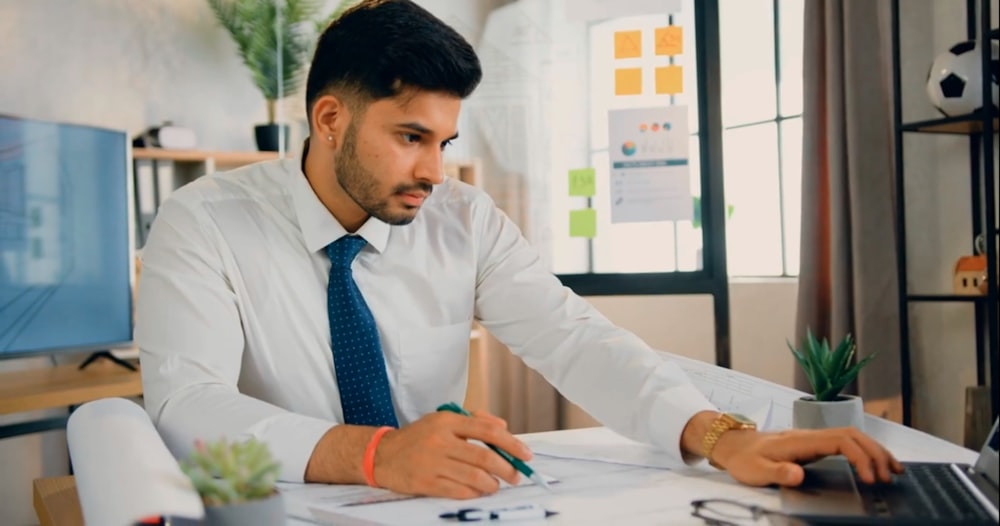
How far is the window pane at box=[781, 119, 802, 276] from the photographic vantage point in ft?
11.6

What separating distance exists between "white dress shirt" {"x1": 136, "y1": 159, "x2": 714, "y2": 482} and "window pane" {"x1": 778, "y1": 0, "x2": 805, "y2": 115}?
6.64 feet

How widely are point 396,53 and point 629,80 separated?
1.72 m

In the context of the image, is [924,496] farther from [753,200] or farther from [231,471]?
[753,200]

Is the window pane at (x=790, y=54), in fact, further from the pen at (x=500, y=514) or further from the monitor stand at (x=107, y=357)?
the pen at (x=500, y=514)

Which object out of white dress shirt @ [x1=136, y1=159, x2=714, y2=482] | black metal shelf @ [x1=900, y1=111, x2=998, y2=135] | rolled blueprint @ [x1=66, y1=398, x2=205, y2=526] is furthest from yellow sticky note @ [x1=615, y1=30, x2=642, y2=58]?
rolled blueprint @ [x1=66, y1=398, x2=205, y2=526]

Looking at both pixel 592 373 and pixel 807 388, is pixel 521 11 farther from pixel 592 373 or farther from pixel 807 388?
pixel 592 373

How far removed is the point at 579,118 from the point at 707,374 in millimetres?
1844

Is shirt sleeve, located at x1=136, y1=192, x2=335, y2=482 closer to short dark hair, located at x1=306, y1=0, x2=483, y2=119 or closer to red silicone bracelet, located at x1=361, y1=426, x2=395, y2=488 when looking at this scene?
red silicone bracelet, located at x1=361, y1=426, x2=395, y2=488

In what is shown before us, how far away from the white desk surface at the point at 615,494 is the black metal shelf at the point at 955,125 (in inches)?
51.5

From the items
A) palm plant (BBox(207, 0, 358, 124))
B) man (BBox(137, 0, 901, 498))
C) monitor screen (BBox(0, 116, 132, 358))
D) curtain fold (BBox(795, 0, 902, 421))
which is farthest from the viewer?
palm plant (BBox(207, 0, 358, 124))

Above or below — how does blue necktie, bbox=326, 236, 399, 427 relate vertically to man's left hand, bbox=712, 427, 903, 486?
above

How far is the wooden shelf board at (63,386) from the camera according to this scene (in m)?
2.90

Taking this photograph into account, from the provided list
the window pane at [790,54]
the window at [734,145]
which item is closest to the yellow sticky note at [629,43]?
the window at [734,145]

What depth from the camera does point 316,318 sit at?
63.5 inches
